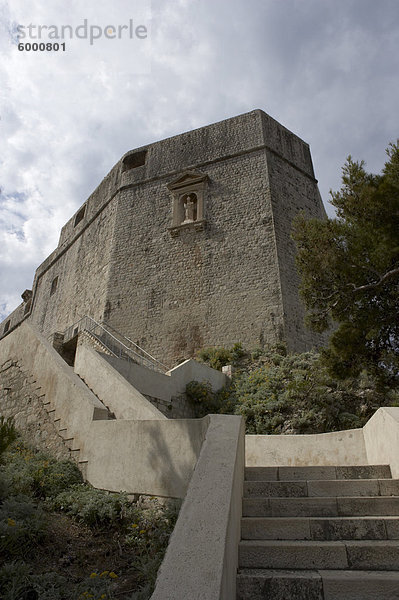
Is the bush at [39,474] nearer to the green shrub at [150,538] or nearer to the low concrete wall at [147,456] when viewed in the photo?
the low concrete wall at [147,456]

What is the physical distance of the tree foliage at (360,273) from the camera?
6.92m

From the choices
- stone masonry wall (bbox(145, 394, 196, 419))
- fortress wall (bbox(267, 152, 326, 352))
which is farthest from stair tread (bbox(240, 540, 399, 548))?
fortress wall (bbox(267, 152, 326, 352))

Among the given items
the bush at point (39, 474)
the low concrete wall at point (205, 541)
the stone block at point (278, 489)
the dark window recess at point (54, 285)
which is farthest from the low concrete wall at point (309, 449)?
the dark window recess at point (54, 285)

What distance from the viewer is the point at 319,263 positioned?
7680 millimetres

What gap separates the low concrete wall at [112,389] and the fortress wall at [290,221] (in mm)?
6374

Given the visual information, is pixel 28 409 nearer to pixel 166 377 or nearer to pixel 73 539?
pixel 166 377

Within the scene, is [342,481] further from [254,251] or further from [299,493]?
[254,251]

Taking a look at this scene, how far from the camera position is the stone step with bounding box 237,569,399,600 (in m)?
2.26

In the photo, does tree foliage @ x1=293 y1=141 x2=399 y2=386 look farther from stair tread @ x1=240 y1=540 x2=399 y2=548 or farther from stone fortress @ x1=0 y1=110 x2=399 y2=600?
stair tread @ x1=240 y1=540 x2=399 y2=548

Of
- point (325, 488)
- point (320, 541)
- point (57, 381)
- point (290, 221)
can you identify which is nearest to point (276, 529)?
point (320, 541)

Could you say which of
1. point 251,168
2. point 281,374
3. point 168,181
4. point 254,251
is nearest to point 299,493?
point 281,374

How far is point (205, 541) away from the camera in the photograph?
2.01 metres

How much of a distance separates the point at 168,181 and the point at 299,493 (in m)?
14.7

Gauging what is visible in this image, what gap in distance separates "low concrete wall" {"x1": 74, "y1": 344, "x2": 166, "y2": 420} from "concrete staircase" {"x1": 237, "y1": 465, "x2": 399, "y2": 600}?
2314 millimetres
